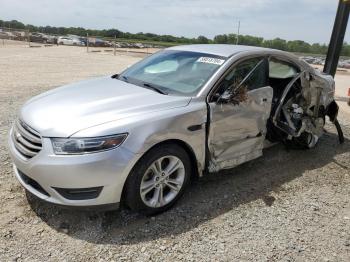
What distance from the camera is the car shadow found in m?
3.30

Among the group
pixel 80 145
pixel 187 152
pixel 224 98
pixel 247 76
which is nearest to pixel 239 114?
pixel 224 98

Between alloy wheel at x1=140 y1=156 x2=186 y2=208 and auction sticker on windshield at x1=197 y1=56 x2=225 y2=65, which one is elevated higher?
auction sticker on windshield at x1=197 y1=56 x2=225 y2=65

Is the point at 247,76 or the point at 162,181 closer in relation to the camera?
the point at 162,181

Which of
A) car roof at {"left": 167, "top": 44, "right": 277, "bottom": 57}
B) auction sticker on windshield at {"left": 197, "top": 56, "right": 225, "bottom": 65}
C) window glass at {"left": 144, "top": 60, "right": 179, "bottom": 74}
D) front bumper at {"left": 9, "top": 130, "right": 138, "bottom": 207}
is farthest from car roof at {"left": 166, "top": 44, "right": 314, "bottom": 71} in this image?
front bumper at {"left": 9, "top": 130, "right": 138, "bottom": 207}

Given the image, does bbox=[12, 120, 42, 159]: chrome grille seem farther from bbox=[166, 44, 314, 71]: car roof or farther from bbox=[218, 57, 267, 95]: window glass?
bbox=[166, 44, 314, 71]: car roof

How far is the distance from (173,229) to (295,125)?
2790 mm

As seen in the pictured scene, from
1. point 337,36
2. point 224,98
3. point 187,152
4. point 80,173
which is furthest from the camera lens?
point 337,36

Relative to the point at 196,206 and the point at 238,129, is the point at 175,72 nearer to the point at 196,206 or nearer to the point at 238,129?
the point at 238,129

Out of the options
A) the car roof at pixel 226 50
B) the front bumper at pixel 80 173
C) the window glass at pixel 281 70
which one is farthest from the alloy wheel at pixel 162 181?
the window glass at pixel 281 70

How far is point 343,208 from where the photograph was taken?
4.07 m

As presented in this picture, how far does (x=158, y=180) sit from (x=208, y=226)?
26.1 inches

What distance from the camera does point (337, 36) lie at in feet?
30.3

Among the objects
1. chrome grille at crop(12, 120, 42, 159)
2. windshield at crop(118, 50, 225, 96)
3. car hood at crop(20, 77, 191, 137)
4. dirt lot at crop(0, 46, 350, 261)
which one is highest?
windshield at crop(118, 50, 225, 96)

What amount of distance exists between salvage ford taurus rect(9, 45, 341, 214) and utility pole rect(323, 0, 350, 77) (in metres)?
4.82
